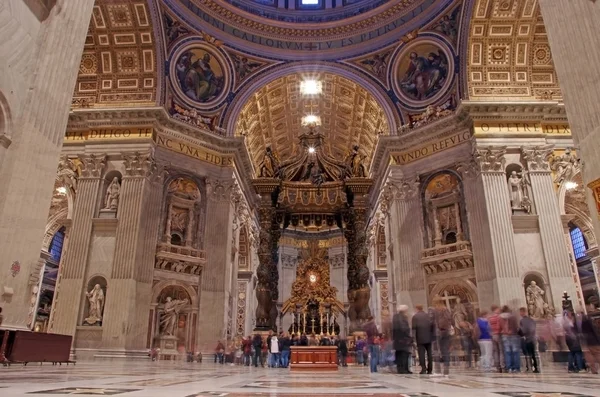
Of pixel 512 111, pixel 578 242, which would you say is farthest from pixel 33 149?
pixel 578 242

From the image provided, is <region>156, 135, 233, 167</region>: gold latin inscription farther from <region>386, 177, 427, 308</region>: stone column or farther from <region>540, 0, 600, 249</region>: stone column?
<region>540, 0, 600, 249</region>: stone column

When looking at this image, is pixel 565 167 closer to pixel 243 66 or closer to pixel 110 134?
pixel 243 66

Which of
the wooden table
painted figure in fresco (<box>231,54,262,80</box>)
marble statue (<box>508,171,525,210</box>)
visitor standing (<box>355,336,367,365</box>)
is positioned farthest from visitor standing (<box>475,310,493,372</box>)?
painted figure in fresco (<box>231,54,262,80</box>)

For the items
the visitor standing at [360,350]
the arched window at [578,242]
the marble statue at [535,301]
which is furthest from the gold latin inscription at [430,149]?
the visitor standing at [360,350]

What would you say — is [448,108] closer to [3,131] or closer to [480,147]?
[480,147]

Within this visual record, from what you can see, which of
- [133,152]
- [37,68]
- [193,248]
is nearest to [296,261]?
[193,248]

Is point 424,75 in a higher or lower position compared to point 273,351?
higher

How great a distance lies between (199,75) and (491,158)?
10813mm

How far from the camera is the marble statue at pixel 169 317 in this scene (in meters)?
14.1

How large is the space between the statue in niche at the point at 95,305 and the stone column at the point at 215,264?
3.08 meters

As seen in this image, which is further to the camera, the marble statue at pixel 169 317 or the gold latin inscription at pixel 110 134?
the gold latin inscription at pixel 110 134

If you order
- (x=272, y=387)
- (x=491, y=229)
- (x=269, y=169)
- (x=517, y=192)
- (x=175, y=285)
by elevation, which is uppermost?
(x=269, y=169)

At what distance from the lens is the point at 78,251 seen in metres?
13.5

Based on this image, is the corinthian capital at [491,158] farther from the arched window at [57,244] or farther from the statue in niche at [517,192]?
the arched window at [57,244]
